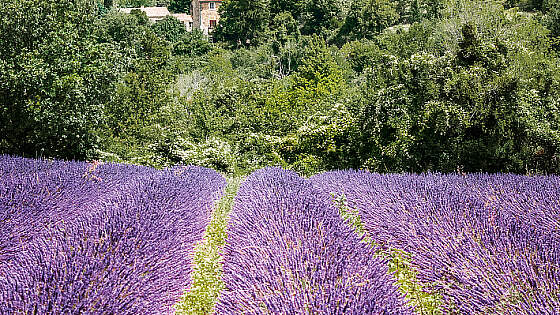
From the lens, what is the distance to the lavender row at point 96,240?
95.3 inches

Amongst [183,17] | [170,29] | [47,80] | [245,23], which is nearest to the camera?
[47,80]

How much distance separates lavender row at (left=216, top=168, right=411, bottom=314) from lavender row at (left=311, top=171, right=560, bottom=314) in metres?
0.49

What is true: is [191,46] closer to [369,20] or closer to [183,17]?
[369,20]

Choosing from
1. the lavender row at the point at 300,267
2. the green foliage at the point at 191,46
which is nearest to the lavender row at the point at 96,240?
the lavender row at the point at 300,267

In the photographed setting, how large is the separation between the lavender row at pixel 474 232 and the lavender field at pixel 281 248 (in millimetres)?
14

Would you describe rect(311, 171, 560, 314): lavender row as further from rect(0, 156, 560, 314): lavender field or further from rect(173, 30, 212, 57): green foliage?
rect(173, 30, 212, 57): green foliage

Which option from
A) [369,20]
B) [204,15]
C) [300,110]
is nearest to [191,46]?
[204,15]

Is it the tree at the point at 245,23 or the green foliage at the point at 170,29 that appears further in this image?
the tree at the point at 245,23

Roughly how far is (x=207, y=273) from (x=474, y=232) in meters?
2.40

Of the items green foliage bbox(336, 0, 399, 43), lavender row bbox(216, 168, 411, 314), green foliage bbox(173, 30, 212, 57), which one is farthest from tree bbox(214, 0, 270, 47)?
lavender row bbox(216, 168, 411, 314)

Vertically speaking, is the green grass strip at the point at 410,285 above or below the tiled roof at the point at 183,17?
below

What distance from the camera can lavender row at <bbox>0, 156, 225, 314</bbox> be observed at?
242 centimetres

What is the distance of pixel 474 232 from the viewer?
3.60 m

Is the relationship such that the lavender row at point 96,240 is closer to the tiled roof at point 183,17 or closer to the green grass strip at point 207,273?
the green grass strip at point 207,273
